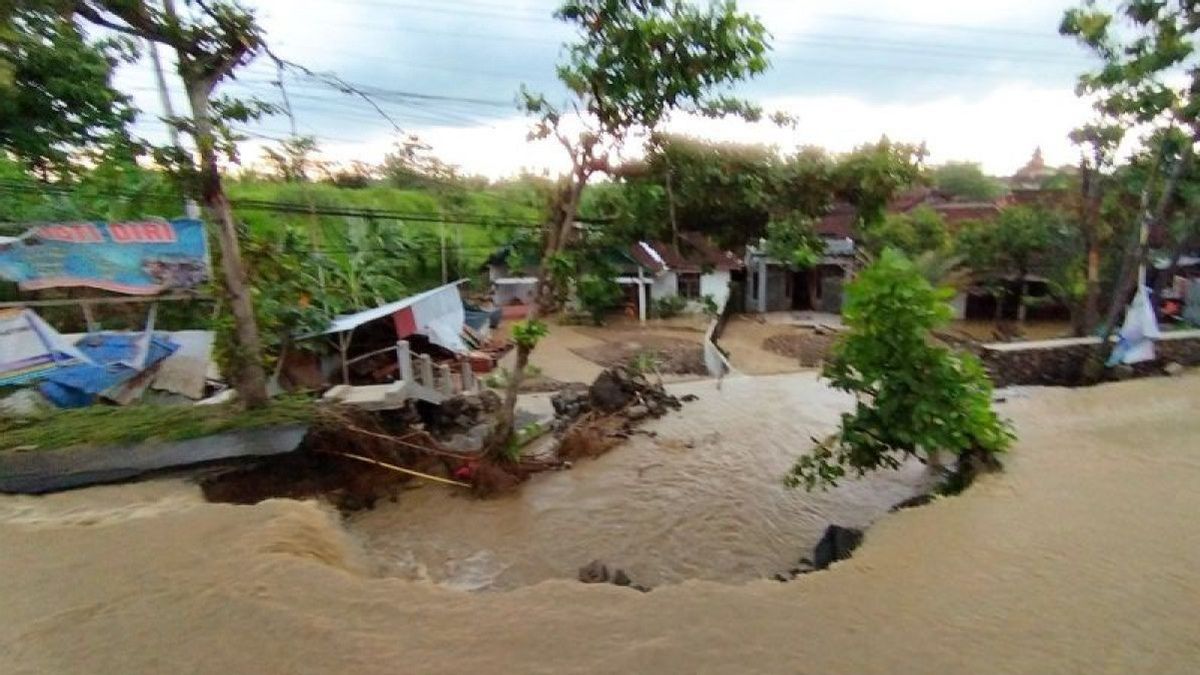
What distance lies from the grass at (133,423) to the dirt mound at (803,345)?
17.6 m

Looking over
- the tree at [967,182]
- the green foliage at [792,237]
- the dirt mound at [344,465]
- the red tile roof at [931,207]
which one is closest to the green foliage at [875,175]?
the green foliage at [792,237]

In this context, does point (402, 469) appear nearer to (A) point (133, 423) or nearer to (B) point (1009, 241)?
(A) point (133, 423)

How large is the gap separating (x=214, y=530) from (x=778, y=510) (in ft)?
25.4

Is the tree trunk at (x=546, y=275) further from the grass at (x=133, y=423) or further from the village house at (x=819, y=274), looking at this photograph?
the village house at (x=819, y=274)

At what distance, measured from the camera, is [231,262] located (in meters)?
8.23

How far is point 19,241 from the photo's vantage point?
352 inches

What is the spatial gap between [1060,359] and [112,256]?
68.6 feet

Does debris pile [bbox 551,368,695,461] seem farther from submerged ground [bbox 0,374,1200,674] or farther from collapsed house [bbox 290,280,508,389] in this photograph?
submerged ground [bbox 0,374,1200,674]

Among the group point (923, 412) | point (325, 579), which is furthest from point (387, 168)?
point (923, 412)

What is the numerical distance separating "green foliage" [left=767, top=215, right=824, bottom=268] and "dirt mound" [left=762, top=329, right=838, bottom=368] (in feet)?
40.3

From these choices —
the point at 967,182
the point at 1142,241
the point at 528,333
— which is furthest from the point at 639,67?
the point at 967,182

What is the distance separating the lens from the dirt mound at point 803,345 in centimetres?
2294

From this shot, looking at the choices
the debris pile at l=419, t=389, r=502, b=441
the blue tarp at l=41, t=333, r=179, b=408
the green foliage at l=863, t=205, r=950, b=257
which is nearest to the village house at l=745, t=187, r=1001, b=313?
the green foliage at l=863, t=205, r=950, b=257

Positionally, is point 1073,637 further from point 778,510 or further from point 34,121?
point 34,121
